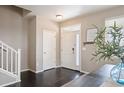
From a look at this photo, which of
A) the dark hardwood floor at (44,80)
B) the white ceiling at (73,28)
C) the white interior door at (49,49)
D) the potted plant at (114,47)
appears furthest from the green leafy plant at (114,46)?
the white interior door at (49,49)

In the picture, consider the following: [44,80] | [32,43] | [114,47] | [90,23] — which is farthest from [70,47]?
[114,47]

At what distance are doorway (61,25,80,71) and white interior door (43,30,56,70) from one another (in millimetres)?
466

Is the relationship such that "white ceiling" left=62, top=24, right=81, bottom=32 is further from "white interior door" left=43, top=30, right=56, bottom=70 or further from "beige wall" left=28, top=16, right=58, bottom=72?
"beige wall" left=28, top=16, right=58, bottom=72

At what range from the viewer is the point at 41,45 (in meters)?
4.79

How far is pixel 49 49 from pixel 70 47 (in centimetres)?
98

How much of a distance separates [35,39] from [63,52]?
165cm

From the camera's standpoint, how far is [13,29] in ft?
14.7

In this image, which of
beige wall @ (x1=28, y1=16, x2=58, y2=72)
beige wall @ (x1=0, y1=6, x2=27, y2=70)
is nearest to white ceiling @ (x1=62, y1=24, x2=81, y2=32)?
beige wall @ (x1=28, y1=16, x2=58, y2=72)

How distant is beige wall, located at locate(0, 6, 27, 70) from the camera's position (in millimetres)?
4172

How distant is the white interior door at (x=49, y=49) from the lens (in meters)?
4.98

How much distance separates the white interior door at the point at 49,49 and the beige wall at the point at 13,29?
882 mm
